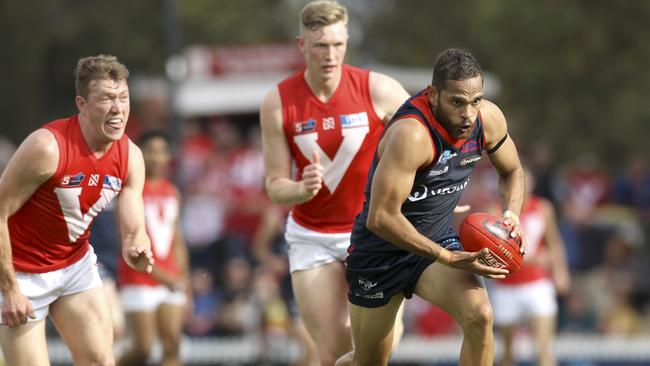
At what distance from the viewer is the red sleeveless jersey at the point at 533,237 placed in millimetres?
13055

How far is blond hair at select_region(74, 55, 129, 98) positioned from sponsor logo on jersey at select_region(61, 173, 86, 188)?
0.47m

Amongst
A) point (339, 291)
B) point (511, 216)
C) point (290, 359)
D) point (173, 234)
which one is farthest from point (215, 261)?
point (511, 216)

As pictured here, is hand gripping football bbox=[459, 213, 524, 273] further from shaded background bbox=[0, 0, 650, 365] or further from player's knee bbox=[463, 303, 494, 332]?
A: shaded background bbox=[0, 0, 650, 365]

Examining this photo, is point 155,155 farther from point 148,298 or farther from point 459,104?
point 459,104

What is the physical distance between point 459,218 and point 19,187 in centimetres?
992

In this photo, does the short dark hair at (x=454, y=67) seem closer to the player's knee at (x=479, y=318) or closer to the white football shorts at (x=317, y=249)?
the player's knee at (x=479, y=318)

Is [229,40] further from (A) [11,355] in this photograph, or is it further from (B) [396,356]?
(A) [11,355]

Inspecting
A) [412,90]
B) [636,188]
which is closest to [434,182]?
[636,188]

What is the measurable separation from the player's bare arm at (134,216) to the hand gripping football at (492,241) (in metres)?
1.88

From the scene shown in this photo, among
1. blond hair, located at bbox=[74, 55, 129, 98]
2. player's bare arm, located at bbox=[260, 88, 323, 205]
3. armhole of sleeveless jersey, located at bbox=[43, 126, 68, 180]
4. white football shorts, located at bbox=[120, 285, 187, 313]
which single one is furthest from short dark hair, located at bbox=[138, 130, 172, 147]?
armhole of sleeveless jersey, located at bbox=[43, 126, 68, 180]

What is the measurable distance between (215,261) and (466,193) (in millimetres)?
3858

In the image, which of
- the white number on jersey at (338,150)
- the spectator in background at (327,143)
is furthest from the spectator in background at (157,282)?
the white number on jersey at (338,150)

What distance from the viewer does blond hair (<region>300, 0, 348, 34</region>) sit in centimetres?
798

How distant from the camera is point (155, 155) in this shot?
10945mm
